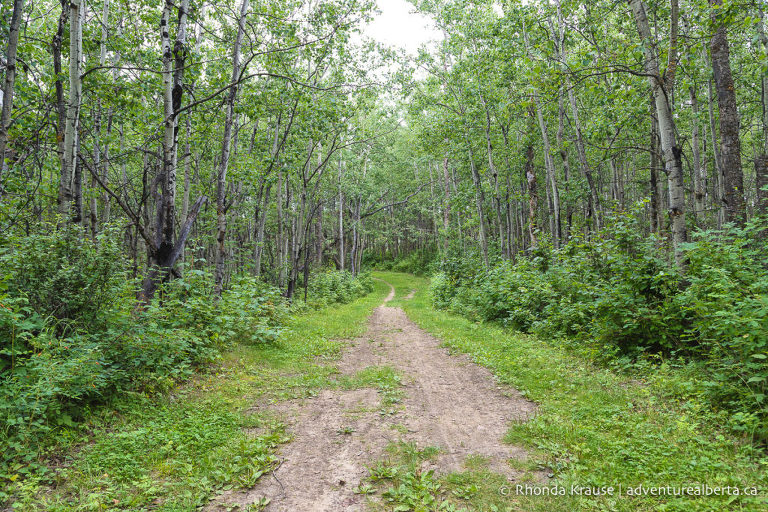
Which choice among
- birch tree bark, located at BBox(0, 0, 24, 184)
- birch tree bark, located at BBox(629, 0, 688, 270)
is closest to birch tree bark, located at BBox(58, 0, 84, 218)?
birch tree bark, located at BBox(0, 0, 24, 184)

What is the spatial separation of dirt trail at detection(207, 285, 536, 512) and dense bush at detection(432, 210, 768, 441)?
2313mm

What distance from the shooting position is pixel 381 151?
89.8ft

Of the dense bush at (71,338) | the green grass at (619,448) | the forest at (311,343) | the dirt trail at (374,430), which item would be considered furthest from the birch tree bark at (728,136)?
the dense bush at (71,338)

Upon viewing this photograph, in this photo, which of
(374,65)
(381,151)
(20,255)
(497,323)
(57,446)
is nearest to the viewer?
(57,446)

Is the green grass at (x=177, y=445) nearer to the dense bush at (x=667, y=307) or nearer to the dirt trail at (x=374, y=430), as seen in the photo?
the dirt trail at (x=374, y=430)

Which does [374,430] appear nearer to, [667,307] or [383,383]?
[383,383]

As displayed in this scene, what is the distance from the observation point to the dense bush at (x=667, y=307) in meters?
4.21

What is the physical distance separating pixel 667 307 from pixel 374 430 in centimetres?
535

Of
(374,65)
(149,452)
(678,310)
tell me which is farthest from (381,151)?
(149,452)

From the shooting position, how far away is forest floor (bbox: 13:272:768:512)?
10.3 feet

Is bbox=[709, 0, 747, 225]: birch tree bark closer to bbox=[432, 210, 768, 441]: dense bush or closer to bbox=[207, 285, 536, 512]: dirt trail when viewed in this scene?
bbox=[432, 210, 768, 441]: dense bush

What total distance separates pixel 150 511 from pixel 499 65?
1771cm

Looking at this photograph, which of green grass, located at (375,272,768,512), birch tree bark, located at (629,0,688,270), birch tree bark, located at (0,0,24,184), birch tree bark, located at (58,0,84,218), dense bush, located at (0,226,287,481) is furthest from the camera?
birch tree bark, located at (629,0,688,270)

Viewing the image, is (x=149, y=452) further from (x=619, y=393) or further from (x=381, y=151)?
(x=381, y=151)
